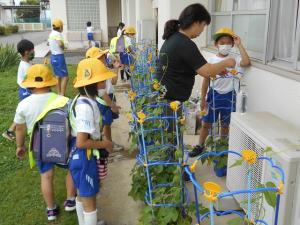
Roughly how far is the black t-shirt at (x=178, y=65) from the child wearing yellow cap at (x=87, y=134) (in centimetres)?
68

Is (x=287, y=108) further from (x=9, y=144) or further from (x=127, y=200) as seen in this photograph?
(x=9, y=144)

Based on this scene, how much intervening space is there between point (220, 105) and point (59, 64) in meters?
4.14

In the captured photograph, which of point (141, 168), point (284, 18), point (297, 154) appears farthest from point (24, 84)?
point (284, 18)

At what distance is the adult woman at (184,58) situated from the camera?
2775mm

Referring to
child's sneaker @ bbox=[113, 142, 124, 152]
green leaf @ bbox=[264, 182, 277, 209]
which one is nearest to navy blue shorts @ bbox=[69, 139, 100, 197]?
green leaf @ bbox=[264, 182, 277, 209]

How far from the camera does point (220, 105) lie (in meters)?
3.53

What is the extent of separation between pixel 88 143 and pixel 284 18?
2.08 m

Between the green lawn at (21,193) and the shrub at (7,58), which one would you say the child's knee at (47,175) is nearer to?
the green lawn at (21,193)

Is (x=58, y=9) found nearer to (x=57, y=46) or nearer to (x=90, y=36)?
(x=90, y=36)

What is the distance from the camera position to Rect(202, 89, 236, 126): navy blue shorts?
11.4ft

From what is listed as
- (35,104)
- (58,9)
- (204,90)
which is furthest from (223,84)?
(58,9)

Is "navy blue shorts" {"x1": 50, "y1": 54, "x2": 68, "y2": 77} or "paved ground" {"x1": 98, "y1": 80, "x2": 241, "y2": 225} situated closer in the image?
"paved ground" {"x1": 98, "y1": 80, "x2": 241, "y2": 225}

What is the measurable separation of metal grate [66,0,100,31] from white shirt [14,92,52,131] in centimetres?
1695

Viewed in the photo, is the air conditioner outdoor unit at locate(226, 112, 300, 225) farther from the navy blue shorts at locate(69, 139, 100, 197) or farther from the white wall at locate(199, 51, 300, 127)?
the navy blue shorts at locate(69, 139, 100, 197)
